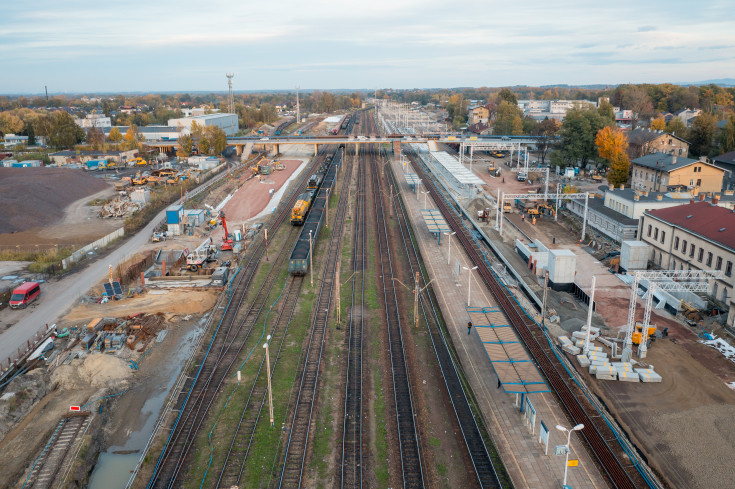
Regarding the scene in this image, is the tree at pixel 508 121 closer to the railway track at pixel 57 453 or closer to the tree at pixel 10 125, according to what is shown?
the railway track at pixel 57 453

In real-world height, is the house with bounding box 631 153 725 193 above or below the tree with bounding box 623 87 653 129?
below

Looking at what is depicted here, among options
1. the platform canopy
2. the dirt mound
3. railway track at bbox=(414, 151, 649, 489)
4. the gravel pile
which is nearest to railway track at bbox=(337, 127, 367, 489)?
the platform canopy

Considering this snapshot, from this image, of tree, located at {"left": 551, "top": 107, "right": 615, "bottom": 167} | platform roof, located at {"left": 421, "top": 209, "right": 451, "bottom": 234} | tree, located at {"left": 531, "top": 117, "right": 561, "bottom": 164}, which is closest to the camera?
platform roof, located at {"left": 421, "top": 209, "right": 451, "bottom": 234}

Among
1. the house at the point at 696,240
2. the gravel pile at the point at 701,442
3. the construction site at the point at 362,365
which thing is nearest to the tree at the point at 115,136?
the construction site at the point at 362,365

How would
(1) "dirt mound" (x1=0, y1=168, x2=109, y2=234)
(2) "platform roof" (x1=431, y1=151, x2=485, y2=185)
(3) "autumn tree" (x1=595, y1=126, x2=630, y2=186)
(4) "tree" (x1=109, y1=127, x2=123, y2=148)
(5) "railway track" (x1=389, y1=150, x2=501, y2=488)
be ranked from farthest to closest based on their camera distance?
(4) "tree" (x1=109, y1=127, x2=123, y2=148) < (3) "autumn tree" (x1=595, y1=126, x2=630, y2=186) < (2) "platform roof" (x1=431, y1=151, x2=485, y2=185) < (1) "dirt mound" (x1=0, y1=168, x2=109, y2=234) < (5) "railway track" (x1=389, y1=150, x2=501, y2=488)

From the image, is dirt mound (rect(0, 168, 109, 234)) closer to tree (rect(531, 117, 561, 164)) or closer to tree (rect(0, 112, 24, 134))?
tree (rect(0, 112, 24, 134))

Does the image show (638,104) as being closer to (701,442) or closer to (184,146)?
(184,146)

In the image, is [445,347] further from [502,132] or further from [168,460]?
[502,132]
